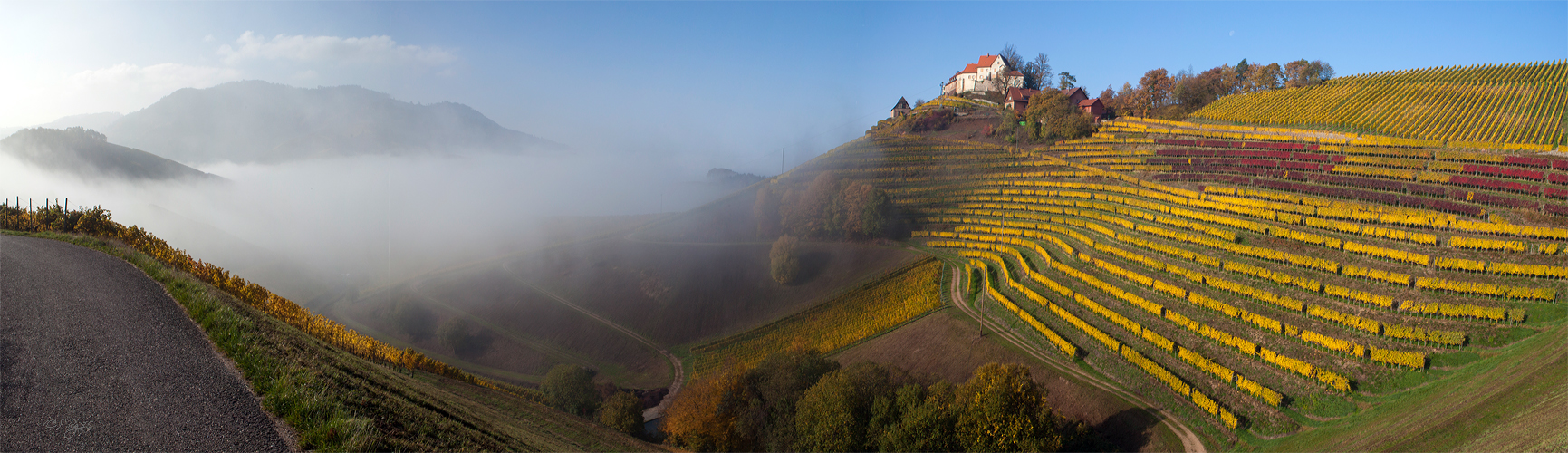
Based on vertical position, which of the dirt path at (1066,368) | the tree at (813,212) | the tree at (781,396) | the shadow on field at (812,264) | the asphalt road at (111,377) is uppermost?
the tree at (813,212)

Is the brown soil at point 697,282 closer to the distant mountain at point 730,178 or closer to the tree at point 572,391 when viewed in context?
the tree at point 572,391

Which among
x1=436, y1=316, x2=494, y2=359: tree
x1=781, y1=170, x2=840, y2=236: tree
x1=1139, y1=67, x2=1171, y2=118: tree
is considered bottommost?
x1=436, y1=316, x2=494, y2=359: tree

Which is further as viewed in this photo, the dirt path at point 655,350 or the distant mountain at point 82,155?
the distant mountain at point 82,155

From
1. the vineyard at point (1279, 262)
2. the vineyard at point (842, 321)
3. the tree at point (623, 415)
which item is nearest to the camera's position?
the vineyard at point (1279, 262)

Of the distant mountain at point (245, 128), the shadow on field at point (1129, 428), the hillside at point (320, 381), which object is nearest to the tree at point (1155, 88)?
the shadow on field at point (1129, 428)

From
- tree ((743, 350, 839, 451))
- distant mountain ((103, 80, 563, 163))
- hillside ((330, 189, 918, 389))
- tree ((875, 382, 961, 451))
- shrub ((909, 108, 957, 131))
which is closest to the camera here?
tree ((875, 382, 961, 451))

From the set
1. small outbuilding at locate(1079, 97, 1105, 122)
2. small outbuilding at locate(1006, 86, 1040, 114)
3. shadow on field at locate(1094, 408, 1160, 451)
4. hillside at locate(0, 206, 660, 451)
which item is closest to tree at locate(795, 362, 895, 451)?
hillside at locate(0, 206, 660, 451)

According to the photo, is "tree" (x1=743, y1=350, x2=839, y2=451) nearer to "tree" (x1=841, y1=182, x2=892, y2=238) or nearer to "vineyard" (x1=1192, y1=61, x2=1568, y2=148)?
"tree" (x1=841, y1=182, x2=892, y2=238)

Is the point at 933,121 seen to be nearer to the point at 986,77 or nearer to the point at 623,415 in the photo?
the point at 986,77
